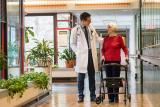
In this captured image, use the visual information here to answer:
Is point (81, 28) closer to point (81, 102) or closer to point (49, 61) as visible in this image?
point (81, 102)

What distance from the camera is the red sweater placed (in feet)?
23.6

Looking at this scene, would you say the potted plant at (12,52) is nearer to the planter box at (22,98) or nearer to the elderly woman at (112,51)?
the planter box at (22,98)

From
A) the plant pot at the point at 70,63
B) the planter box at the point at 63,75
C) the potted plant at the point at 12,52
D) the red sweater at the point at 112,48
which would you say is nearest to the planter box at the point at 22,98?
the potted plant at the point at 12,52

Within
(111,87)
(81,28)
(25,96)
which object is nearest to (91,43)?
(81,28)

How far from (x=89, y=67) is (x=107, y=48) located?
0.48 metres

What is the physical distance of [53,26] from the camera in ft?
48.8

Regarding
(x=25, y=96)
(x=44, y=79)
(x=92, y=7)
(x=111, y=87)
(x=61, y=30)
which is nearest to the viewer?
(x=25, y=96)

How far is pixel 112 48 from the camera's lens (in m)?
7.20

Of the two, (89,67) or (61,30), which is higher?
(61,30)

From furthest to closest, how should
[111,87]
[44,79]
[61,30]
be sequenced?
[61,30], [44,79], [111,87]

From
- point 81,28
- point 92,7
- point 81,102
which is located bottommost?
point 81,102

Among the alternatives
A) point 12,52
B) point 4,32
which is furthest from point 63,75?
point 4,32

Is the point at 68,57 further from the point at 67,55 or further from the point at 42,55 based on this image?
the point at 42,55

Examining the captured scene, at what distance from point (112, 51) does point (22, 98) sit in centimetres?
191
